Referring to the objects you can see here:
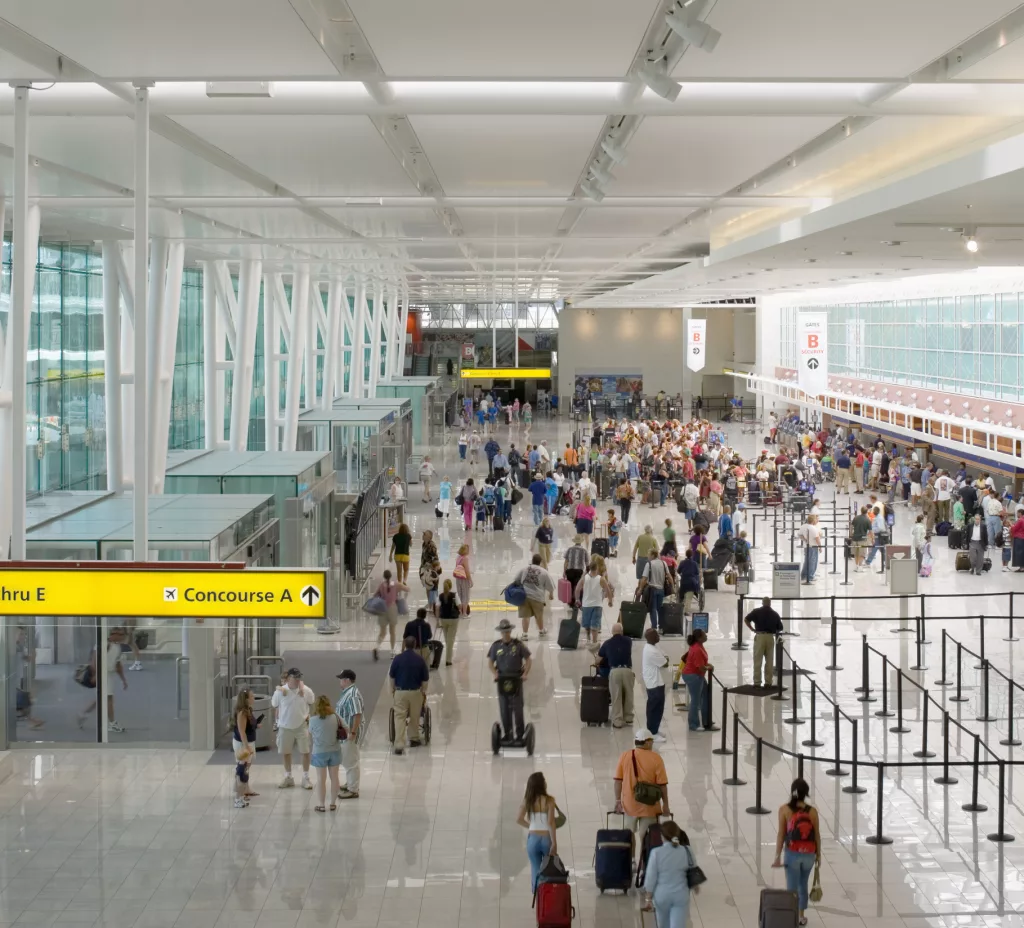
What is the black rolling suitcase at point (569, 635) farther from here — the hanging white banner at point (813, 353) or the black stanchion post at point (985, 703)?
the hanging white banner at point (813, 353)

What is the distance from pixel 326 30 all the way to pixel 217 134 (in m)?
3.80

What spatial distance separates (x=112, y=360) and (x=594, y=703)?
8430 mm

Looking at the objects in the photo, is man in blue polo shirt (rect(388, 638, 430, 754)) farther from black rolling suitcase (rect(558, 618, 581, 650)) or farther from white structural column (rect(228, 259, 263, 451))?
white structural column (rect(228, 259, 263, 451))

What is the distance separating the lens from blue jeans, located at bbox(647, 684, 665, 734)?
44.3 feet

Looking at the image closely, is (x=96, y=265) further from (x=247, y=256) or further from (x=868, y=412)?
(x=868, y=412)

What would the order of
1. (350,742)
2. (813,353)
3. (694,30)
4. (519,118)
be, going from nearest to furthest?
(694,30), (519,118), (350,742), (813,353)

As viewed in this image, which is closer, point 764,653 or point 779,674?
point 779,674

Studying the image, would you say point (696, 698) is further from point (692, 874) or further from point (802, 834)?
point (692, 874)

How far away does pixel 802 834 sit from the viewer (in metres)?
9.40

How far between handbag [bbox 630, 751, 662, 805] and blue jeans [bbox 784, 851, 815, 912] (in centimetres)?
126

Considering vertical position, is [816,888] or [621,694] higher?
[621,694]

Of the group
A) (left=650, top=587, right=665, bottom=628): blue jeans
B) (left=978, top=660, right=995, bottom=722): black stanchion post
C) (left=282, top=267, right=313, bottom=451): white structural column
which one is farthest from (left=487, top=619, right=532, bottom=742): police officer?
(left=282, top=267, right=313, bottom=451): white structural column

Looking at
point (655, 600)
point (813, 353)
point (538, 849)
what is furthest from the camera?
point (813, 353)

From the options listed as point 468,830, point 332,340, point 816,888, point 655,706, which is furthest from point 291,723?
point 332,340
